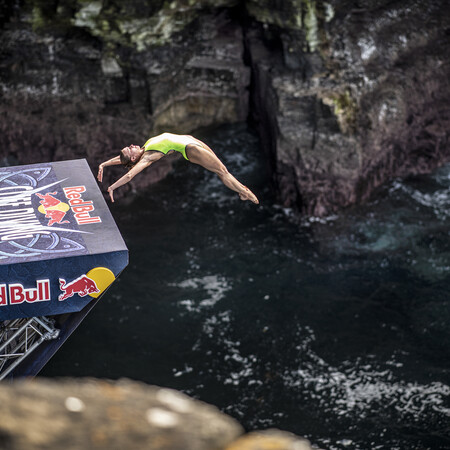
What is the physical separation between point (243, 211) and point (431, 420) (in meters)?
12.3

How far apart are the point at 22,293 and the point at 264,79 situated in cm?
2041

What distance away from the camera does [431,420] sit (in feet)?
81.9

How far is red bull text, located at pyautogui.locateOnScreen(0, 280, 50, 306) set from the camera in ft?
55.3

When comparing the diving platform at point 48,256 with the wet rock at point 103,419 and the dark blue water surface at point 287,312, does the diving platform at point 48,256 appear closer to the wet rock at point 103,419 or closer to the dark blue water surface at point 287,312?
the dark blue water surface at point 287,312

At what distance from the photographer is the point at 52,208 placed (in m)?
19.0

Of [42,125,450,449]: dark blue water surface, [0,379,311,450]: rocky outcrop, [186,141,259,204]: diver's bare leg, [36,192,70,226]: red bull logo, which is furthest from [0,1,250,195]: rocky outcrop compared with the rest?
[0,379,311,450]: rocky outcrop

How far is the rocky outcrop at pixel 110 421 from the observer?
4.93 meters

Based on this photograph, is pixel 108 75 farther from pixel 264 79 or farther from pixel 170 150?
pixel 170 150

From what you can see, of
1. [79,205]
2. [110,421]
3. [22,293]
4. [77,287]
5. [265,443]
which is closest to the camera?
[110,421]

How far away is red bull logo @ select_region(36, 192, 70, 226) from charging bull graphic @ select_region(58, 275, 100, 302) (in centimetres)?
180

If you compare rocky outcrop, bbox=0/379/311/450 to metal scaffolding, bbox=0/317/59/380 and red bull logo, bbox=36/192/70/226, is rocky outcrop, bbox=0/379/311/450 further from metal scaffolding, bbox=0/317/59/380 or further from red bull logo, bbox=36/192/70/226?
metal scaffolding, bbox=0/317/59/380

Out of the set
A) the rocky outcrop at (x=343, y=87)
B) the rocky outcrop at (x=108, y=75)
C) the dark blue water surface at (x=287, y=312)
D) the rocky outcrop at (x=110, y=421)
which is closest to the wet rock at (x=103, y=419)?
the rocky outcrop at (x=110, y=421)

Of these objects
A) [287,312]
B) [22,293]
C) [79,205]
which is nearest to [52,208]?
[79,205]

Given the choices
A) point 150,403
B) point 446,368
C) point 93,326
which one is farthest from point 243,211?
point 150,403
